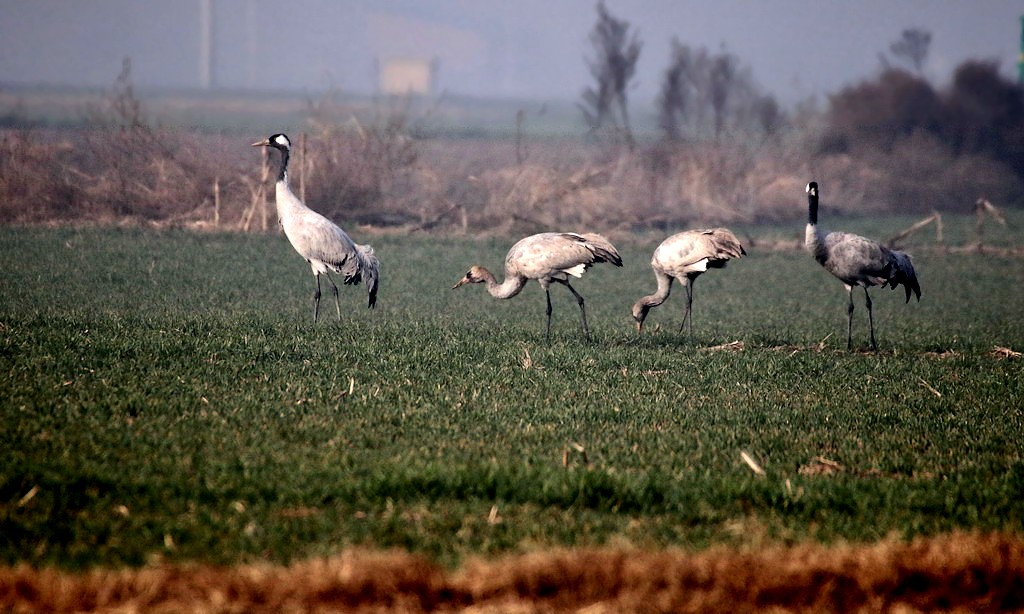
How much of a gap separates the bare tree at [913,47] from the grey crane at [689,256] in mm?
75485

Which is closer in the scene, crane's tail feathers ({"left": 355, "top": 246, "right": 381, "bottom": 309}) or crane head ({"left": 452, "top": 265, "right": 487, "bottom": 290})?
crane head ({"left": 452, "top": 265, "right": 487, "bottom": 290})

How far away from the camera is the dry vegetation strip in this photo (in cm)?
585

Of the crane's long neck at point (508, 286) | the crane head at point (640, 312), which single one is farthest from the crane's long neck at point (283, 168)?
the crane head at point (640, 312)

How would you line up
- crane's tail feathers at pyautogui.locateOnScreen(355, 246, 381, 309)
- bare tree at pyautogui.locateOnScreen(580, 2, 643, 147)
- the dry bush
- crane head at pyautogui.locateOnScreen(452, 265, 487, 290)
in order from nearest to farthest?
crane head at pyautogui.locateOnScreen(452, 265, 487, 290) → crane's tail feathers at pyautogui.locateOnScreen(355, 246, 381, 309) → the dry bush → bare tree at pyautogui.locateOnScreen(580, 2, 643, 147)

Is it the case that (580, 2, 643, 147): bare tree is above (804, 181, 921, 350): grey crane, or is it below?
above

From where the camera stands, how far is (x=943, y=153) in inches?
1955

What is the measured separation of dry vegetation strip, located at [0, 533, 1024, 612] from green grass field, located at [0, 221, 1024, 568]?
0.23 meters

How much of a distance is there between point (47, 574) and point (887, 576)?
4.41 metres

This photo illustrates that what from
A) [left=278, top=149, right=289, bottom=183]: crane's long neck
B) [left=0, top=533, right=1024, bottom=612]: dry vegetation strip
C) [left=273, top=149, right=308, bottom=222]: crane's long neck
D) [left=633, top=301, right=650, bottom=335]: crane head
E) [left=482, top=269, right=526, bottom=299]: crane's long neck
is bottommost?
[left=0, top=533, right=1024, bottom=612]: dry vegetation strip

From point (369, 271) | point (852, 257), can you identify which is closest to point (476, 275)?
point (369, 271)

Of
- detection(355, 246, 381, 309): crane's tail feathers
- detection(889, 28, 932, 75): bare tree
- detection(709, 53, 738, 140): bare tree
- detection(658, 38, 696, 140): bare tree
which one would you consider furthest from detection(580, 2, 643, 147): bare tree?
detection(355, 246, 381, 309): crane's tail feathers

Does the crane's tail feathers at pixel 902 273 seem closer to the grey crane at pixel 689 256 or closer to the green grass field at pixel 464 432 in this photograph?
the green grass field at pixel 464 432

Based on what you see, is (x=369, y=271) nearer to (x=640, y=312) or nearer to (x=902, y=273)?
(x=640, y=312)

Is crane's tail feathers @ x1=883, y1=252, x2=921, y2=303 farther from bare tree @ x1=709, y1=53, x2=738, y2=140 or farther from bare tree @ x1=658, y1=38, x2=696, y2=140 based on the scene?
bare tree @ x1=709, y1=53, x2=738, y2=140
